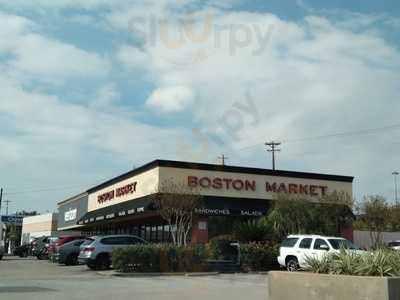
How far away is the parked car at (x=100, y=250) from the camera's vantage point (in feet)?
85.4

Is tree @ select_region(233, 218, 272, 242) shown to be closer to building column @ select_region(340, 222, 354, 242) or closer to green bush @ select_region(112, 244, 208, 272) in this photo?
green bush @ select_region(112, 244, 208, 272)

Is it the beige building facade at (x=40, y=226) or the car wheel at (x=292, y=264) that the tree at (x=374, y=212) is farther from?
the beige building facade at (x=40, y=226)

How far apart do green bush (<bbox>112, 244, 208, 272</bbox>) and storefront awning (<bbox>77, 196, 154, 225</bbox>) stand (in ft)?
20.7

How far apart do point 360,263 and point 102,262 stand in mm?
17632

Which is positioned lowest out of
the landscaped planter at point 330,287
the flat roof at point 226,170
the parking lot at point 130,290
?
the parking lot at point 130,290

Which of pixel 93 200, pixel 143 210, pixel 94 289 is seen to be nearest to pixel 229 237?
pixel 143 210

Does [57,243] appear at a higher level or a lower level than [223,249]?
higher

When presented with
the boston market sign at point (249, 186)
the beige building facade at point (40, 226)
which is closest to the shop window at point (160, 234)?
the boston market sign at point (249, 186)

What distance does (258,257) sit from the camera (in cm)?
2648

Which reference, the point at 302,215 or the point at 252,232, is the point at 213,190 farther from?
the point at 302,215

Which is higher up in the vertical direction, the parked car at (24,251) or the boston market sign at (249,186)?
the boston market sign at (249,186)

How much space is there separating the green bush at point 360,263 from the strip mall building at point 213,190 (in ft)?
65.0

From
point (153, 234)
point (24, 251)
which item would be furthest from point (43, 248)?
point (24, 251)

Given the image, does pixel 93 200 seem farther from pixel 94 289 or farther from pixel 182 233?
pixel 94 289
